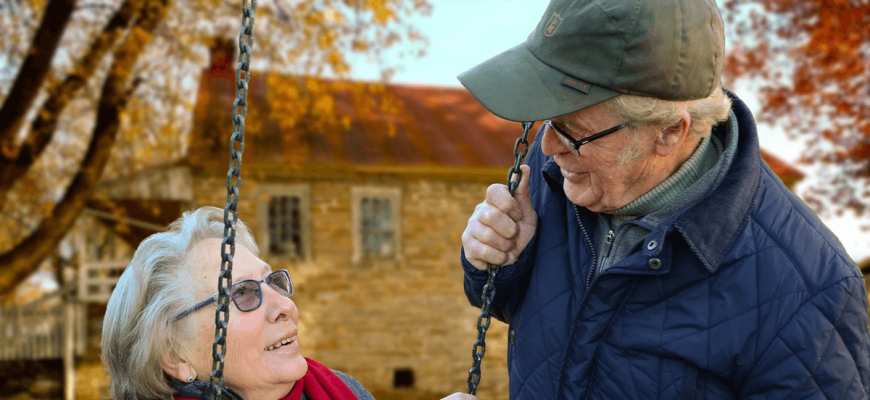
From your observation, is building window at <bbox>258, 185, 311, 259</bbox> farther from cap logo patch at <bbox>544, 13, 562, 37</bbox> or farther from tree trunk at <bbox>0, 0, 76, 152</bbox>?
cap logo patch at <bbox>544, 13, 562, 37</bbox>

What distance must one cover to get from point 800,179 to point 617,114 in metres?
14.1

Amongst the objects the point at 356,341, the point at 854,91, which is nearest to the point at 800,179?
the point at 854,91

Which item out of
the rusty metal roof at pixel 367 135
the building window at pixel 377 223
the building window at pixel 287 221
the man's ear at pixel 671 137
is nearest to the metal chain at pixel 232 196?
the man's ear at pixel 671 137

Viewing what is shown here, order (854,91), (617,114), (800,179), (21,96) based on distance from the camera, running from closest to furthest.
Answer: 1. (617,114)
2. (21,96)
3. (854,91)
4. (800,179)

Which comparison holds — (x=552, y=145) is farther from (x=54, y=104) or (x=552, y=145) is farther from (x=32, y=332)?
(x=32, y=332)

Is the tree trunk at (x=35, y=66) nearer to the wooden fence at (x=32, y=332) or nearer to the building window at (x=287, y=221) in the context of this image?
the building window at (x=287, y=221)

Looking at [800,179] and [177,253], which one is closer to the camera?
[177,253]

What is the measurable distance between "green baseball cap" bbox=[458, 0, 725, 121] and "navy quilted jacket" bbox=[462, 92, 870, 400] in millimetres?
291

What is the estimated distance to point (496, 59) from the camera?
68.6 inches

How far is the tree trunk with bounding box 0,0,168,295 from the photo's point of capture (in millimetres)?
6698

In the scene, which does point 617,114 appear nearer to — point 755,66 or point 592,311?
point 592,311

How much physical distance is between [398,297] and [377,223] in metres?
1.43

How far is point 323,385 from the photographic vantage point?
92.4 inches

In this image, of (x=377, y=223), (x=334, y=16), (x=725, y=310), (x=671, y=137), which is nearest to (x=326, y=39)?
(x=334, y=16)
